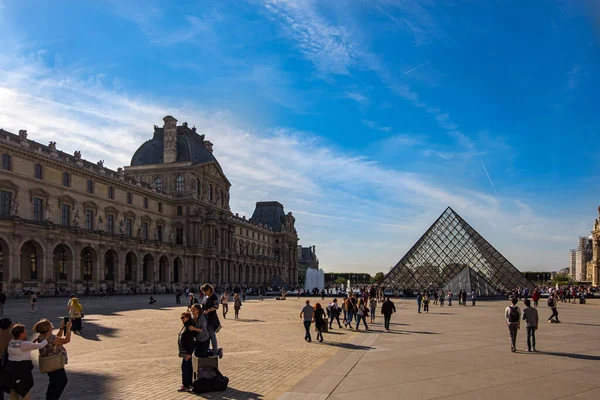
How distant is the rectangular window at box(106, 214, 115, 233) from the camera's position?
179ft

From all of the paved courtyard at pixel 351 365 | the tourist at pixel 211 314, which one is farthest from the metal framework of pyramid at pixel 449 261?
the tourist at pixel 211 314

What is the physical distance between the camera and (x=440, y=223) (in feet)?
192

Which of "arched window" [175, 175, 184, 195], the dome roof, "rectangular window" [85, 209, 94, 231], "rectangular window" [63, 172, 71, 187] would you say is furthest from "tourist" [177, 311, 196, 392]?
the dome roof

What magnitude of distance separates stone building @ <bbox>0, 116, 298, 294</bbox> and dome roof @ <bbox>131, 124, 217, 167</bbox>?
0.15 meters

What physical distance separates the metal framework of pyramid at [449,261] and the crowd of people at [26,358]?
1908 inches

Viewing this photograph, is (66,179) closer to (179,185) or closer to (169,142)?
(179,185)

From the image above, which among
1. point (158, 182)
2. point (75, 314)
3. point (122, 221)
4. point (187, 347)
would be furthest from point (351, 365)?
point (158, 182)

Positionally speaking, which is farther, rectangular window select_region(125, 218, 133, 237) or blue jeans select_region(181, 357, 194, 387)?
rectangular window select_region(125, 218, 133, 237)

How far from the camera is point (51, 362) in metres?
6.68

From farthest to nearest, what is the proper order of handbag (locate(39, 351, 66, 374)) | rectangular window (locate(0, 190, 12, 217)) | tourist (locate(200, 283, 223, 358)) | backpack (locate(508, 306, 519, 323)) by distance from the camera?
rectangular window (locate(0, 190, 12, 217)) < backpack (locate(508, 306, 519, 323)) < tourist (locate(200, 283, 223, 358)) < handbag (locate(39, 351, 66, 374))

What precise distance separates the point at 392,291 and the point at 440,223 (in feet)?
31.5

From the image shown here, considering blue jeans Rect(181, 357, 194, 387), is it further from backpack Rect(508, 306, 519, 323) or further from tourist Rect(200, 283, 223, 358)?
backpack Rect(508, 306, 519, 323)

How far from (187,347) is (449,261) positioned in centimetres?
5031

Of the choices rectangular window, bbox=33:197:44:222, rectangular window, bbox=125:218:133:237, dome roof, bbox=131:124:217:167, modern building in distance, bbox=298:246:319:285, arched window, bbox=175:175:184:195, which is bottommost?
modern building in distance, bbox=298:246:319:285
